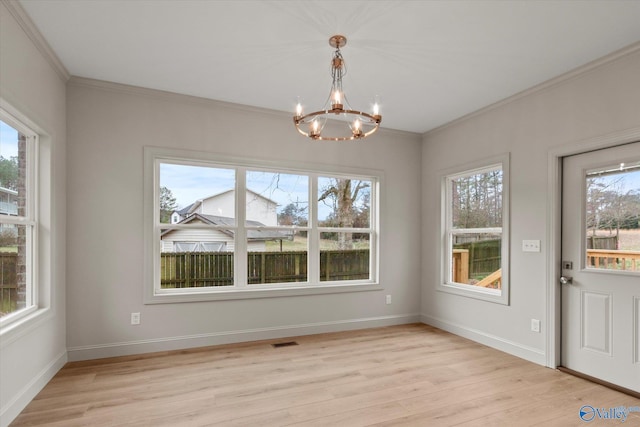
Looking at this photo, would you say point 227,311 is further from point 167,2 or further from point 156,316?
point 167,2

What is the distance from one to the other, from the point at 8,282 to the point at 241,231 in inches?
83.8

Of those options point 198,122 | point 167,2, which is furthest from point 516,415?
point 198,122

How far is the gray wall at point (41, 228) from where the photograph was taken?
2.34 m

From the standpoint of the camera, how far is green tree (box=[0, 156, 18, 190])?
8.22 ft

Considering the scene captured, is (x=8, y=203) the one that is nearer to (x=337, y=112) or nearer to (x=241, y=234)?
(x=241, y=234)

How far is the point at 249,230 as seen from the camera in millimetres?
4305

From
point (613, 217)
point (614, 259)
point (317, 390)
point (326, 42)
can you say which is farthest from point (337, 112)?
point (614, 259)

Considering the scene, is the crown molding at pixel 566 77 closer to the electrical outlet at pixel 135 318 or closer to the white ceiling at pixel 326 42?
the white ceiling at pixel 326 42

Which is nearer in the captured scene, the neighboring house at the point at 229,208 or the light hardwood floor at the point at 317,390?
the light hardwood floor at the point at 317,390

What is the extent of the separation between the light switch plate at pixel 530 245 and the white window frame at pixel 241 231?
180 cm

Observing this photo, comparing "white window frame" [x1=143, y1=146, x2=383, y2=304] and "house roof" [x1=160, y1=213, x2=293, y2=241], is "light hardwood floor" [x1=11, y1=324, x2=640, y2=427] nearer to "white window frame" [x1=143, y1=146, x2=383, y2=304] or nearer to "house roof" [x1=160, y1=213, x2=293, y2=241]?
"white window frame" [x1=143, y1=146, x2=383, y2=304]

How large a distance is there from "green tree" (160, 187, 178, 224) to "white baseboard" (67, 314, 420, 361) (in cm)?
127

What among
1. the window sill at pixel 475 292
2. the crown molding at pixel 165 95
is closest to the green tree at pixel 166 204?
the crown molding at pixel 165 95

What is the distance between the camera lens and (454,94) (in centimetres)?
381
